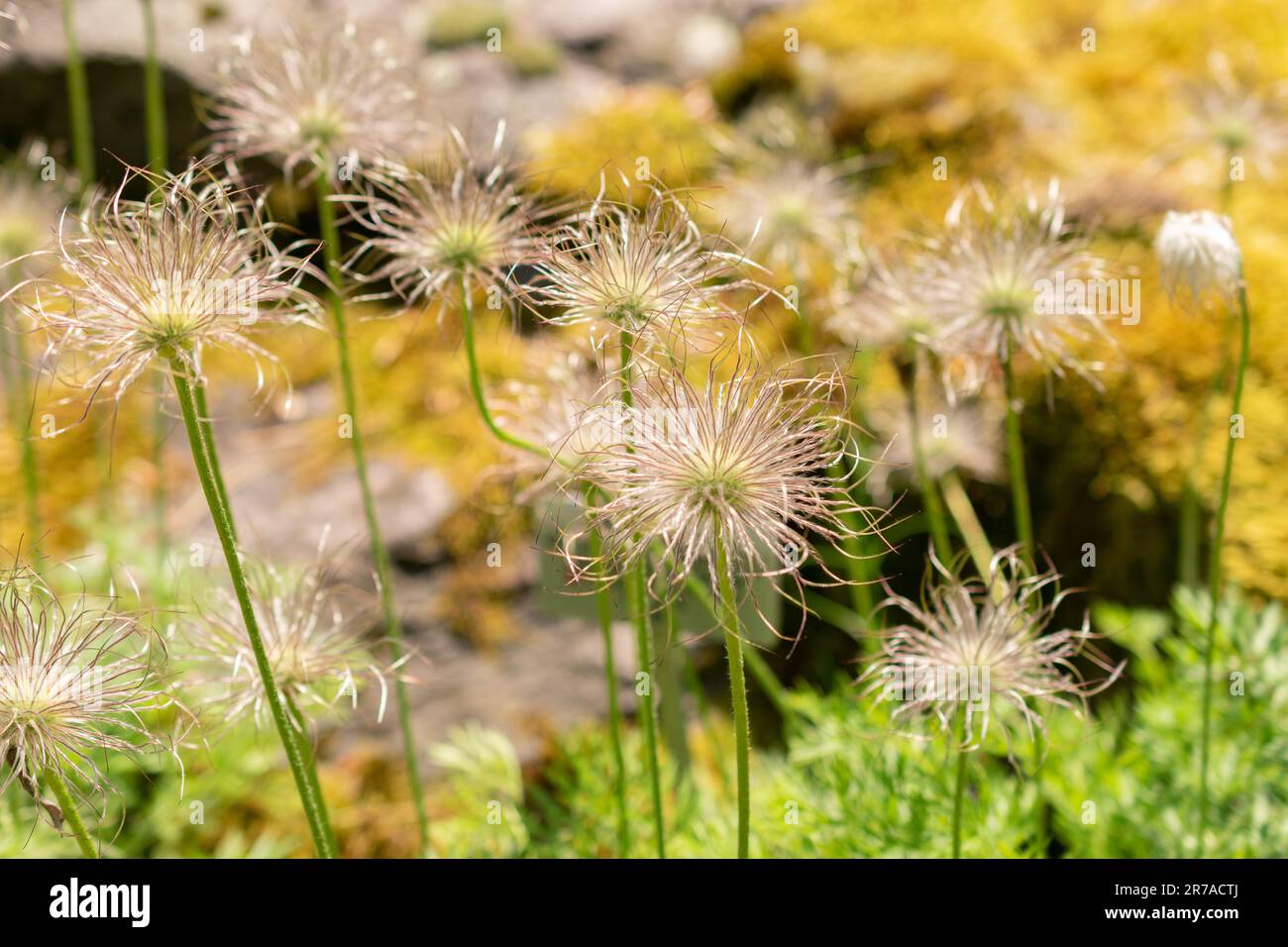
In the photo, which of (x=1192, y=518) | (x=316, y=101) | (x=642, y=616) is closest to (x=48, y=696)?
(x=642, y=616)

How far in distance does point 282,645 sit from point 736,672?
582 millimetres

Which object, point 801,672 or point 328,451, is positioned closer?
point 801,672

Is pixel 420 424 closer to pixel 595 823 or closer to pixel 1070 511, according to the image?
pixel 595 823

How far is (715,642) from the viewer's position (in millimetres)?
2352

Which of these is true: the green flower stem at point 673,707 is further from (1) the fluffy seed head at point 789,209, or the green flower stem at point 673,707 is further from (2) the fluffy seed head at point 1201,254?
(2) the fluffy seed head at point 1201,254

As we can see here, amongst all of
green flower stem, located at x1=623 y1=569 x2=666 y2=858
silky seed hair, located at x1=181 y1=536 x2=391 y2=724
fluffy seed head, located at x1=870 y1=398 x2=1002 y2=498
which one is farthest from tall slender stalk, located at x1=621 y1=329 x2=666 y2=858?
fluffy seed head, located at x1=870 y1=398 x2=1002 y2=498

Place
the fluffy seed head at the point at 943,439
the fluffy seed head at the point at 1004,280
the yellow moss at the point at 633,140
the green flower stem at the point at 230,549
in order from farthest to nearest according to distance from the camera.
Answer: the yellow moss at the point at 633,140 < the fluffy seed head at the point at 943,439 < the fluffy seed head at the point at 1004,280 < the green flower stem at the point at 230,549

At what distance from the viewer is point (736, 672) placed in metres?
0.97

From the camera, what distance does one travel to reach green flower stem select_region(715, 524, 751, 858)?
0.94 metres

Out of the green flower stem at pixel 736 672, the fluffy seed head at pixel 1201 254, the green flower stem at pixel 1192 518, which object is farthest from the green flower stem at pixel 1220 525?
the green flower stem at pixel 736 672

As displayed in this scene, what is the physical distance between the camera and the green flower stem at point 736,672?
0.94 metres
